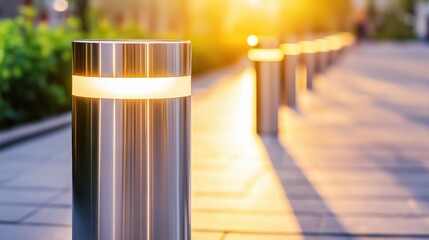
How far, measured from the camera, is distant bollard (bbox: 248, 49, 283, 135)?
35.2 ft

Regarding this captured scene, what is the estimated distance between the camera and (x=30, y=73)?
11.7 meters

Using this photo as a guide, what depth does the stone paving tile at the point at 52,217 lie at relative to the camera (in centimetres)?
604

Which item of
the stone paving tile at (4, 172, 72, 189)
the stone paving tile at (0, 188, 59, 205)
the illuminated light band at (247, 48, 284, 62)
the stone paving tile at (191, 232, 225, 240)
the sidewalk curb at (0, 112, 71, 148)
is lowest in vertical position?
the sidewalk curb at (0, 112, 71, 148)

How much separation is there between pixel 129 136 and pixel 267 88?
6.96m

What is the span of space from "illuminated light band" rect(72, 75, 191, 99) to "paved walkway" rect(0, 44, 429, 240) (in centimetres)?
174

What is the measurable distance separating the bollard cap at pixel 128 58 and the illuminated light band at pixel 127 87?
2 centimetres

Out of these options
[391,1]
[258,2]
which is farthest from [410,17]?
[258,2]

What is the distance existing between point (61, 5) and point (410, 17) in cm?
8738

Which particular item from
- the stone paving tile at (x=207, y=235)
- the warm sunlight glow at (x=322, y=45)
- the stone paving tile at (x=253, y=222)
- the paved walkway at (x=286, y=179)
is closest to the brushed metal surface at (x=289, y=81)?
the paved walkway at (x=286, y=179)

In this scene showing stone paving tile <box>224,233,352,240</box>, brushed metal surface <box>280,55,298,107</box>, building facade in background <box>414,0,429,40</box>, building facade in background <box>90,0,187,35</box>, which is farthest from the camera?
building facade in background <box>414,0,429,40</box>

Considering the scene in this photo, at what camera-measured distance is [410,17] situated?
110812 mm

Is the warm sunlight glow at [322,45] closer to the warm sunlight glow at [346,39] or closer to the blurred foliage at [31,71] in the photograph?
the blurred foliage at [31,71]

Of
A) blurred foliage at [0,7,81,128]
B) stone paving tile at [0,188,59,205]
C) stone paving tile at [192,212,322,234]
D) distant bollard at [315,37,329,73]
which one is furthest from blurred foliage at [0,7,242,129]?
distant bollard at [315,37,329,73]

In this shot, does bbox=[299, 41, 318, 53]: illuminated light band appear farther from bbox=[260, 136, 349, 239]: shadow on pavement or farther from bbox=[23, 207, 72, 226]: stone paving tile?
bbox=[23, 207, 72, 226]: stone paving tile
